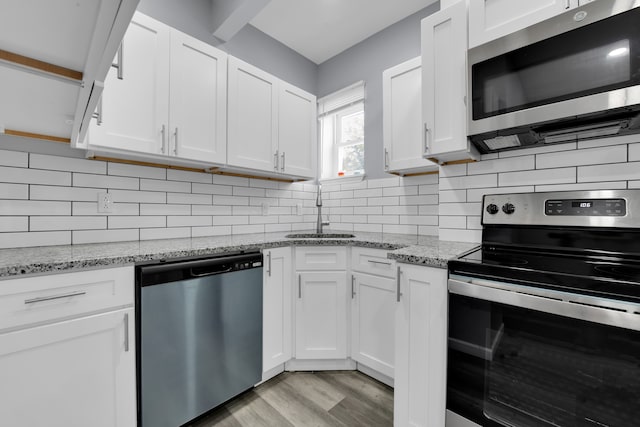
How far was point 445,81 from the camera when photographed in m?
1.59

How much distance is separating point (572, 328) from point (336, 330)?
1362 mm

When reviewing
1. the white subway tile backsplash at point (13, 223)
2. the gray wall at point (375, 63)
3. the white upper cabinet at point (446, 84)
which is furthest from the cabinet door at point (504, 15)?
the white subway tile backsplash at point (13, 223)

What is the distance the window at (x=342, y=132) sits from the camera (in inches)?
110

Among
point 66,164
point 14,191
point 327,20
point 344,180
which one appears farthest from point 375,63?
Result: point 14,191

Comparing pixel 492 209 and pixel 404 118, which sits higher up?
pixel 404 118

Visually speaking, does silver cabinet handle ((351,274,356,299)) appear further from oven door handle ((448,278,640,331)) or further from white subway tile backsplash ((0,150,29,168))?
white subway tile backsplash ((0,150,29,168))

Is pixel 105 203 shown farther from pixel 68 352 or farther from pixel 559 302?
pixel 559 302

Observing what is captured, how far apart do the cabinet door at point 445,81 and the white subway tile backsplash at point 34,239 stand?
2.16 meters

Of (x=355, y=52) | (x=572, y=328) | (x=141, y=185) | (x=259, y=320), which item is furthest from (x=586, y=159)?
(x=141, y=185)

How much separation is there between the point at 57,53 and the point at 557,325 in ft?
5.54

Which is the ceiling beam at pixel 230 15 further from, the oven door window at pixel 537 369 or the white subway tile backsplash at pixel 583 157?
the oven door window at pixel 537 369

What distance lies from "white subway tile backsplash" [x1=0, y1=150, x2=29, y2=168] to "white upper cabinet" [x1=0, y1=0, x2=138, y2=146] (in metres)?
0.32

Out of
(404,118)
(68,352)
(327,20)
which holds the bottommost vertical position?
(68,352)

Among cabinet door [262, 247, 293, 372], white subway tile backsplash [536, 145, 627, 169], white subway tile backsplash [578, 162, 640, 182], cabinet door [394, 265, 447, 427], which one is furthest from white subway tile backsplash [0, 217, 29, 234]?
white subway tile backsplash [578, 162, 640, 182]
